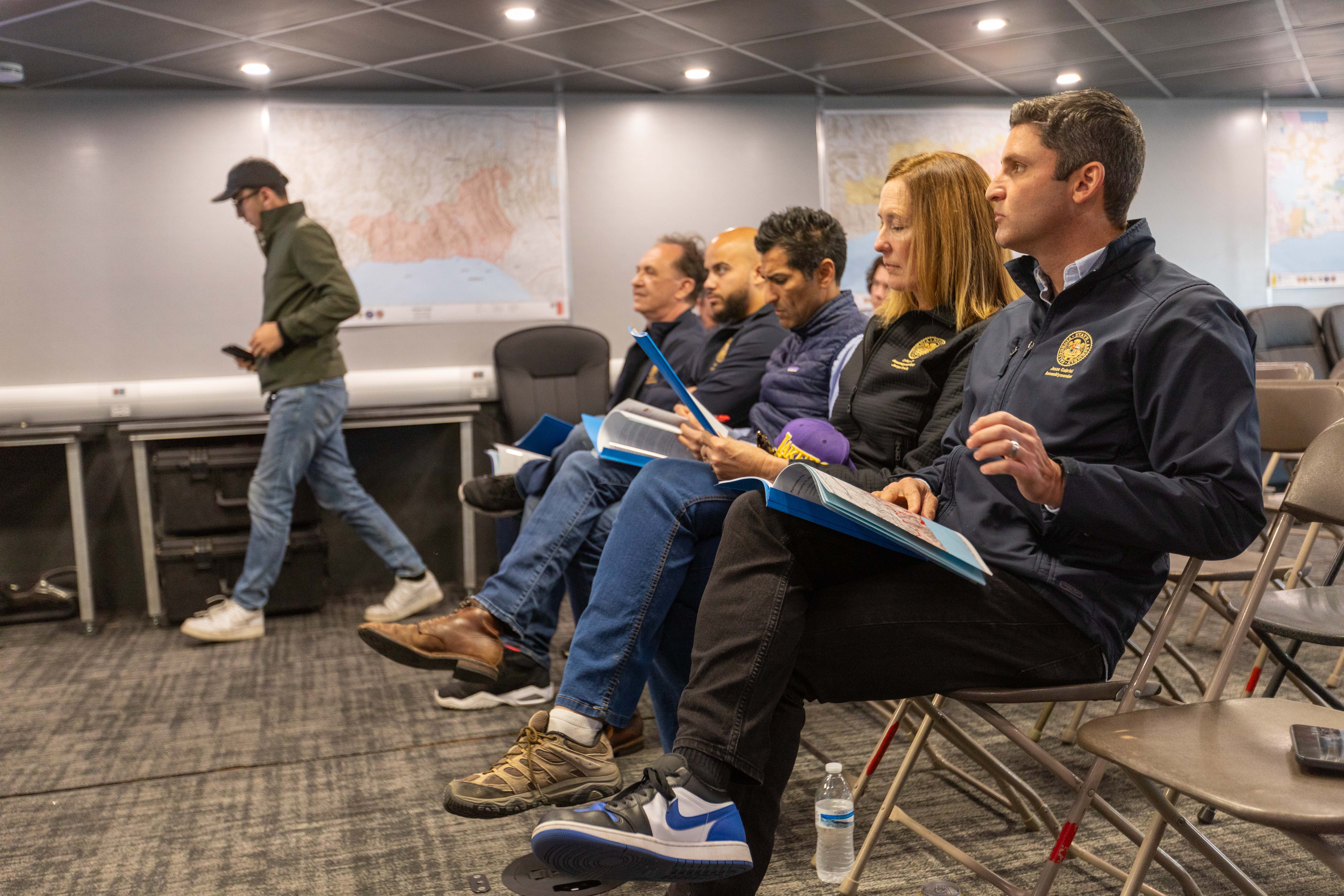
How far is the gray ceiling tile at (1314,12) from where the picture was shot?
429cm

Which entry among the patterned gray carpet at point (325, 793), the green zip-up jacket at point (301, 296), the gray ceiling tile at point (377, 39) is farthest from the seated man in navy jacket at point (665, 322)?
the gray ceiling tile at point (377, 39)

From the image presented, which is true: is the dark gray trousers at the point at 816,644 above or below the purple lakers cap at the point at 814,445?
below

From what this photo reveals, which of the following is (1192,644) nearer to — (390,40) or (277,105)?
(390,40)

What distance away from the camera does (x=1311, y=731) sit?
3.95ft

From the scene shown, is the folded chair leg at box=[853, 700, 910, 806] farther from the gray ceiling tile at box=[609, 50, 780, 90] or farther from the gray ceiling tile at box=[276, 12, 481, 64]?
the gray ceiling tile at box=[609, 50, 780, 90]

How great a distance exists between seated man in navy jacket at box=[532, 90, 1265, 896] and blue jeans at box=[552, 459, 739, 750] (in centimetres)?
31

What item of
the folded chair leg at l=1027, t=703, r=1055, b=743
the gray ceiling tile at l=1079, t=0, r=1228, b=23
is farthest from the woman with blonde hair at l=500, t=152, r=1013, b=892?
the gray ceiling tile at l=1079, t=0, r=1228, b=23

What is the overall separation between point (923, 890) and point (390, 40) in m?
3.78

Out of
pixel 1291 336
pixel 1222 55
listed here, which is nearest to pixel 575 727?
pixel 1222 55

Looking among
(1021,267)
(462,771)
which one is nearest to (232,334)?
(462,771)

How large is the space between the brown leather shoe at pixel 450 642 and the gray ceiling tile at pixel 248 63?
9.72 ft

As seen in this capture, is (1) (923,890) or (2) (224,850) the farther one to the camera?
(2) (224,850)

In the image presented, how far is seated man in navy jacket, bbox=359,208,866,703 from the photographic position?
2.22 m

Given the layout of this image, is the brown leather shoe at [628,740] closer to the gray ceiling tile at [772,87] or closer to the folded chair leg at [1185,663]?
the folded chair leg at [1185,663]
